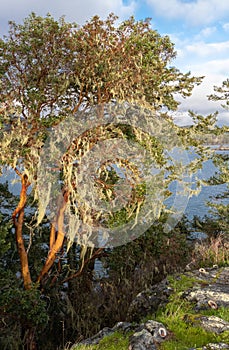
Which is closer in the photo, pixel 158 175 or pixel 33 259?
pixel 158 175

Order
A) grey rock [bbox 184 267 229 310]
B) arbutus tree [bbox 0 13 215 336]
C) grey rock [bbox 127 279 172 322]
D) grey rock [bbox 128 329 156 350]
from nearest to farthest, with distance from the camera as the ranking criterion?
grey rock [bbox 128 329 156 350] → grey rock [bbox 184 267 229 310] → grey rock [bbox 127 279 172 322] → arbutus tree [bbox 0 13 215 336]

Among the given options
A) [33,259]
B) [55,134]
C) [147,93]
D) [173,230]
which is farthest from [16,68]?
[173,230]

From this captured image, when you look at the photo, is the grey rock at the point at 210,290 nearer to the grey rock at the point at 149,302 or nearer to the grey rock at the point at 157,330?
the grey rock at the point at 149,302

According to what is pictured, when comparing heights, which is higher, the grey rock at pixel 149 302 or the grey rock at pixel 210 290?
the grey rock at pixel 210 290

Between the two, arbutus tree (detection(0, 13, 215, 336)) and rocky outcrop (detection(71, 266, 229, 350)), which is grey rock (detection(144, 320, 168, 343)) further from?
arbutus tree (detection(0, 13, 215, 336))

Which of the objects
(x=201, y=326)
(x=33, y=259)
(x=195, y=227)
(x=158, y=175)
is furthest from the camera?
(x=195, y=227)

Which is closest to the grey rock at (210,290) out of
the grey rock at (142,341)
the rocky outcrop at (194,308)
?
the rocky outcrop at (194,308)

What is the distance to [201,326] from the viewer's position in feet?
13.7

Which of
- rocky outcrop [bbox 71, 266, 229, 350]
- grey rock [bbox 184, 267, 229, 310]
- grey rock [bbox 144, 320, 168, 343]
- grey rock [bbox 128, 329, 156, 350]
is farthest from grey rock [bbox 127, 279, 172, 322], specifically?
grey rock [bbox 128, 329, 156, 350]

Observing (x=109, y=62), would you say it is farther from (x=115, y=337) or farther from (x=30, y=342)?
(x=30, y=342)

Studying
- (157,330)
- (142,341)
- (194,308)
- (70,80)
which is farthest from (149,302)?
(70,80)

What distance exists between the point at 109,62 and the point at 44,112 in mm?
2121

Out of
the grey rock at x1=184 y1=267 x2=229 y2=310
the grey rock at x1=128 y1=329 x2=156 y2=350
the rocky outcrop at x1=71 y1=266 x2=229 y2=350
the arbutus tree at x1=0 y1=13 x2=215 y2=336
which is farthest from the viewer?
the arbutus tree at x1=0 y1=13 x2=215 y2=336

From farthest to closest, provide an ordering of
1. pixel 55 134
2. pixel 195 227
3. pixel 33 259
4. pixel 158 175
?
pixel 195 227
pixel 33 259
pixel 158 175
pixel 55 134
